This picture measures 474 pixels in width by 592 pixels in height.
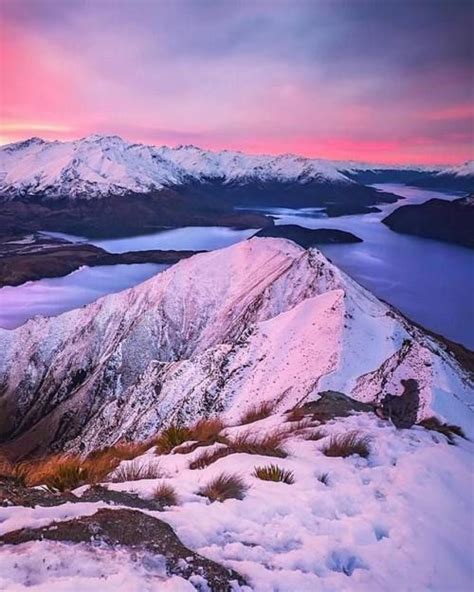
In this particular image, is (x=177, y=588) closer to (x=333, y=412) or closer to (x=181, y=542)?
(x=181, y=542)

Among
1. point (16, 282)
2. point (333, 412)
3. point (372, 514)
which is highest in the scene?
point (372, 514)

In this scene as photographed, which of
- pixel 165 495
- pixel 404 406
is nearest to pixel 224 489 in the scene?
pixel 165 495

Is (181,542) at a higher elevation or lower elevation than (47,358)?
higher

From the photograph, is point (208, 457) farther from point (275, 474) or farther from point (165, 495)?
point (165, 495)

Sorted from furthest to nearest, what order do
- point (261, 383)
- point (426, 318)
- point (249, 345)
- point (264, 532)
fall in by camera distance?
point (426, 318)
point (249, 345)
point (261, 383)
point (264, 532)

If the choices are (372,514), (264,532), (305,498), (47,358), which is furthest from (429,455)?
(47,358)

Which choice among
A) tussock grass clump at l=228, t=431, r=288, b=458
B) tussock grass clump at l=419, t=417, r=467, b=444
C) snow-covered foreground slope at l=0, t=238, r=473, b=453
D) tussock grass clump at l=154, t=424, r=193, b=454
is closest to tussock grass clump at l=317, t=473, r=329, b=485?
tussock grass clump at l=228, t=431, r=288, b=458

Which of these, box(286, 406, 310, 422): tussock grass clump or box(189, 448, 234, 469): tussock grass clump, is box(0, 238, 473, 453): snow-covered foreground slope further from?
box(189, 448, 234, 469): tussock grass clump
